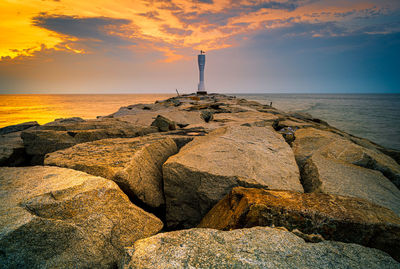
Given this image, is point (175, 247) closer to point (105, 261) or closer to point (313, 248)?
point (105, 261)

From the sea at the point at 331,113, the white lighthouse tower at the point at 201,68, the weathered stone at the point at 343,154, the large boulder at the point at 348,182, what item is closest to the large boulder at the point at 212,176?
the large boulder at the point at 348,182

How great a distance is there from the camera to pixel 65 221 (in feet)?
3.83

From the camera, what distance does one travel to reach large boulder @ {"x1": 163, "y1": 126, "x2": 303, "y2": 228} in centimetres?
173

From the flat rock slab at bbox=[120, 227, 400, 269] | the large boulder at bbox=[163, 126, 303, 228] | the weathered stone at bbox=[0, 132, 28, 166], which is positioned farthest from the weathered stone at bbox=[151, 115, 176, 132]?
the flat rock slab at bbox=[120, 227, 400, 269]

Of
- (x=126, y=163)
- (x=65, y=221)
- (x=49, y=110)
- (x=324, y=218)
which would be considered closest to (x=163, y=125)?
(x=126, y=163)

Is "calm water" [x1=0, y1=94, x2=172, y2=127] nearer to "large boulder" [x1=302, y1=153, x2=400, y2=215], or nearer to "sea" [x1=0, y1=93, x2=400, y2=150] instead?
"sea" [x1=0, y1=93, x2=400, y2=150]

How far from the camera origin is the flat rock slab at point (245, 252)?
0.90 m

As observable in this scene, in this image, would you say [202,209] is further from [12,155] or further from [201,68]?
[201,68]

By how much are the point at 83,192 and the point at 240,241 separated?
1050 mm

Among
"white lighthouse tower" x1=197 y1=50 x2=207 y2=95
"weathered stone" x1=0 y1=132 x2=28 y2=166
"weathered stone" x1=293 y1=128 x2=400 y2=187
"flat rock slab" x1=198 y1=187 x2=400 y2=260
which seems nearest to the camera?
"flat rock slab" x1=198 y1=187 x2=400 y2=260

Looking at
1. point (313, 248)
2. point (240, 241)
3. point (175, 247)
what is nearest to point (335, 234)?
point (313, 248)

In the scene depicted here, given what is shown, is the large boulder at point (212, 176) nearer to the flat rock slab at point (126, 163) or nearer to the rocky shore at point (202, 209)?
the rocky shore at point (202, 209)

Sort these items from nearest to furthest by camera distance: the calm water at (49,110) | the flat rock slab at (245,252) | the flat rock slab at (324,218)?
1. the flat rock slab at (245,252)
2. the flat rock slab at (324,218)
3. the calm water at (49,110)

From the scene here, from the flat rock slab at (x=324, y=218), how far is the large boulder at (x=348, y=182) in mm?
372
